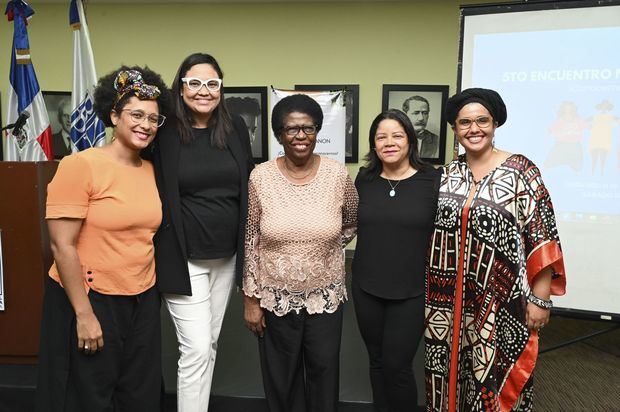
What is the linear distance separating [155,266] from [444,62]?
407 centimetres

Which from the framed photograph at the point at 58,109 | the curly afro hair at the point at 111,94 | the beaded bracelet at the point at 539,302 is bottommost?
the beaded bracelet at the point at 539,302

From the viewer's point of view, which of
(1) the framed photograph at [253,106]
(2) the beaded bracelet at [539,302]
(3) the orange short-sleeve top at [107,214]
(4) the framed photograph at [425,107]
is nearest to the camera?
(3) the orange short-sleeve top at [107,214]

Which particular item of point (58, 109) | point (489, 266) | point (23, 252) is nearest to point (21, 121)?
point (23, 252)

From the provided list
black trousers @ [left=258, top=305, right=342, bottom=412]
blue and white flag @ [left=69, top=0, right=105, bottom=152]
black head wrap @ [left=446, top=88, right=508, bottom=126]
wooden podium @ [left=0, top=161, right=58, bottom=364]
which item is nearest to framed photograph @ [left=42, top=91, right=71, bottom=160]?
blue and white flag @ [left=69, top=0, right=105, bottom=152]

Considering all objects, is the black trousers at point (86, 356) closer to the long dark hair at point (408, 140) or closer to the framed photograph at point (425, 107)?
the long dark hair at point (408, 140)

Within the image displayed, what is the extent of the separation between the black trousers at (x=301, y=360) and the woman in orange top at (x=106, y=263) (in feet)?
1.68

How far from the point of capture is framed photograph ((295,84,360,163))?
4.88 m

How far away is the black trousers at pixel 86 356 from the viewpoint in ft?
5.28

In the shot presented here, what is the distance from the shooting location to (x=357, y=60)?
4863mm

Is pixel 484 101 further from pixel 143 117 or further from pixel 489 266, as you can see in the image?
pixel 143 117

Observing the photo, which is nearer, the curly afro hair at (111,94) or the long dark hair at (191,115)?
the curly afro hair at (111,94)

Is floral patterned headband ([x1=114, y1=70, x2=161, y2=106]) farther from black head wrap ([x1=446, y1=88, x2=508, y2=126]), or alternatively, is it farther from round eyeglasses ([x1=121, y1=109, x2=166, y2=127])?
black head wrap ([x1=446, y1=88, x2=508, y2=126])

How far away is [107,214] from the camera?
1553 millimetres

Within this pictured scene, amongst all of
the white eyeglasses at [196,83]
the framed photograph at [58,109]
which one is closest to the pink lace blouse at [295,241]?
the white eyeglasses at [196,83]
